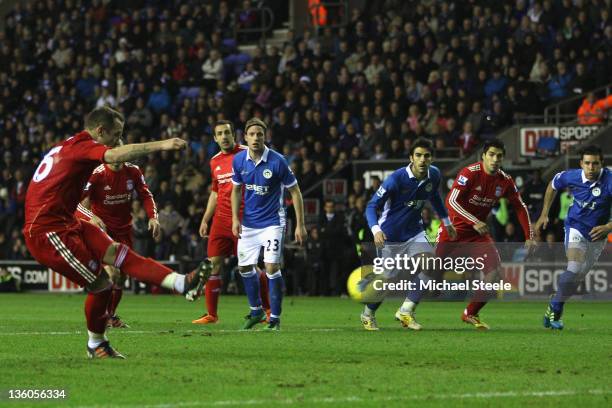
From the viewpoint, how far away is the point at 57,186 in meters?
10.1

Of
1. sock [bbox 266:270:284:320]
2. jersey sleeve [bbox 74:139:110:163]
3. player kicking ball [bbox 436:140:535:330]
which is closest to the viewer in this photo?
jersey sleeve [bbox 74:139:110:163]

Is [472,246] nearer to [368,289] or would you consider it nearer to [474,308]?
[474,308]

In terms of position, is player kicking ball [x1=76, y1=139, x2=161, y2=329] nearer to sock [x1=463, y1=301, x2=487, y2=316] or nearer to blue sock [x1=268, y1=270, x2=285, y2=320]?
blue sock [x1=268, y1=270, x2=285, y2=320]

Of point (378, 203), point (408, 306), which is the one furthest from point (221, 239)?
point (408, 306)

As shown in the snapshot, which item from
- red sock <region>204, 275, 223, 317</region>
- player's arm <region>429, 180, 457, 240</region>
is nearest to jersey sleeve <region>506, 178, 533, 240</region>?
player's arm <region>429, 180, 457, 240</region>

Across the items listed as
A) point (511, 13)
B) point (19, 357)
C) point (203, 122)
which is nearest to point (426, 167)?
point (19, 357)

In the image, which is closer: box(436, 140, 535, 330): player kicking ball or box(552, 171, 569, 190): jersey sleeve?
box(436, 140, 535, 330): player kicking ball

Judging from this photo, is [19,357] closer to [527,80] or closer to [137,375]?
[137,375]

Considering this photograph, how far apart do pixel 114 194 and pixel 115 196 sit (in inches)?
1.2

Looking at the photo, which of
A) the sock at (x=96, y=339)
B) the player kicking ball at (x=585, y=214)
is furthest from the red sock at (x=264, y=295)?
the sock at (x=96, y=339)

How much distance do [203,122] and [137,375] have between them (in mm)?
23437

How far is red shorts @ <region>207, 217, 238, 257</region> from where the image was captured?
16.2 m

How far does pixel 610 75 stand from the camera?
27.1 meters

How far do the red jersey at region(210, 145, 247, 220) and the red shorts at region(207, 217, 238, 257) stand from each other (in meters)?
0.10
